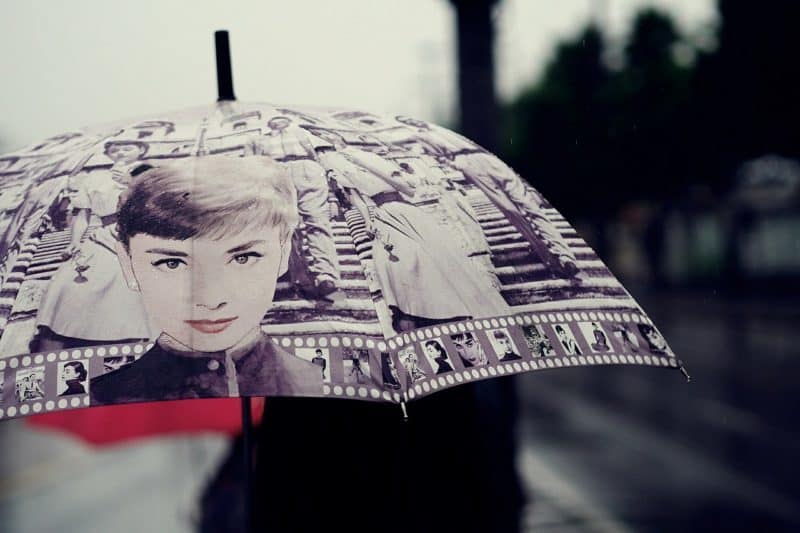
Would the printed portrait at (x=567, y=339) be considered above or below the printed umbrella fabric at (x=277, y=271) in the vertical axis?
below

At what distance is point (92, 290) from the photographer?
219cm

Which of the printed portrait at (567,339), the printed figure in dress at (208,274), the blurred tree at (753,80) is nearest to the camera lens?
the printed figure in dress at (208,274)

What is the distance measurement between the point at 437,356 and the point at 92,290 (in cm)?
68

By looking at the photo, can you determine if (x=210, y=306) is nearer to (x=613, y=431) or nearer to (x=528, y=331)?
(x=528, y=331)

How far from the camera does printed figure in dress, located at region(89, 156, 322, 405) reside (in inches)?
81.4

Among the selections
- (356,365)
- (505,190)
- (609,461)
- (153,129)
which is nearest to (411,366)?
(356,365)

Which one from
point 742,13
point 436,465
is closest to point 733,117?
point 742,13

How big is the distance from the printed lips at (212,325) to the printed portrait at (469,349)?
45 centimetres

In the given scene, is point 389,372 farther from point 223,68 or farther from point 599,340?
point 223,68

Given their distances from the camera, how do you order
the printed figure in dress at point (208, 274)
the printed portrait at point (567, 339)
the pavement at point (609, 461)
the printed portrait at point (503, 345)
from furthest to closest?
1. the pavement at point (609, 461)
2. the printed portrait at point (567, 339)
3. the printed portrait at point (503, 345)
4. the printed figure in dress at point (208, 274)

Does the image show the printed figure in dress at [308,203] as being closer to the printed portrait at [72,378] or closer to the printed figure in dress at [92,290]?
the printed figure in dress at [92,290]

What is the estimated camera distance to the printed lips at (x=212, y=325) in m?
2.11

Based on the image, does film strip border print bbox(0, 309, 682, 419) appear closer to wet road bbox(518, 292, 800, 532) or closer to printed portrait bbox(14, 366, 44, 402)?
printed portrait bbox(14, 366, 44, 402)

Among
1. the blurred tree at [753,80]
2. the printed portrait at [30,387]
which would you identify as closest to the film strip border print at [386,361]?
the printed portrait at [30,387]
